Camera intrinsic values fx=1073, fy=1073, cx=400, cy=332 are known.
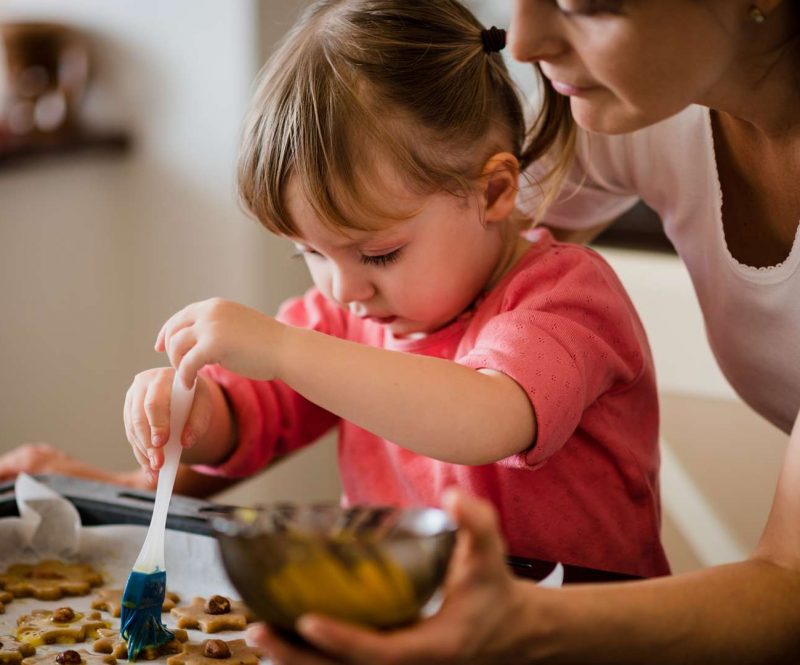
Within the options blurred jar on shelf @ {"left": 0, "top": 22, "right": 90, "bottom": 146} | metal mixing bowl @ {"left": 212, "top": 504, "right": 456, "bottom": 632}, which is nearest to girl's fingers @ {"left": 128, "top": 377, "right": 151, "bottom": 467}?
metal mixing bowl @ {"left": 212, "top": 504, "right": 456, "bottom": 632}

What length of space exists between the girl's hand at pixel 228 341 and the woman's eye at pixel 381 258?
16cm

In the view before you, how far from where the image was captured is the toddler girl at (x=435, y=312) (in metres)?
0.84

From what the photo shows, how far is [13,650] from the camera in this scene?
85 centimetres

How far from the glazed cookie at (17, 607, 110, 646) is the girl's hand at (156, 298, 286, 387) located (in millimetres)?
229

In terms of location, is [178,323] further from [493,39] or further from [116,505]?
[493,39]

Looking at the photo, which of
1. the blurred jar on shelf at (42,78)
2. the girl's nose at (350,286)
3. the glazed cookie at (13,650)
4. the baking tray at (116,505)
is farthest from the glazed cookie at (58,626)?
the blurred jar on shelf at (42,78)

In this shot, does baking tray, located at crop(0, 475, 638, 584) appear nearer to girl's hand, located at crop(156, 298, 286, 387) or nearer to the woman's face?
girl's hand, located at crop(156, 298, 286, 387)

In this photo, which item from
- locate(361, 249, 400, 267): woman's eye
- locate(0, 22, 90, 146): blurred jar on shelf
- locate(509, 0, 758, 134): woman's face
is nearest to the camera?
locate(509, 0, 758, 134): woman's face

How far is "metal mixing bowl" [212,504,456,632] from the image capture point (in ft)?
1.91

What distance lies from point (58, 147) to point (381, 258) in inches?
52.4

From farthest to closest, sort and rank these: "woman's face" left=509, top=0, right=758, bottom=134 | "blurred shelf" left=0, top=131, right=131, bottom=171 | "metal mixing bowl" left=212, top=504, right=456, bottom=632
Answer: "blurred shelf" left=0, top=131, right=131, bottom=171, "woman's face" left=509, top=0, right=758, bottom=134, "metal mixing bowl" left=212, top=504, right=456, bottom=632

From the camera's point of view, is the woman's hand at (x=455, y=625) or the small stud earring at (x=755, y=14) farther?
the small stud earring at (x=755, y=14)

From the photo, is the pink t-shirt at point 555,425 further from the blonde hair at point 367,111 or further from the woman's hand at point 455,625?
the woman's hand at point 455,625

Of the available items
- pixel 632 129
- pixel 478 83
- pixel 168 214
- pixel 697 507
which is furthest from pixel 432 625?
pixel 168 214
